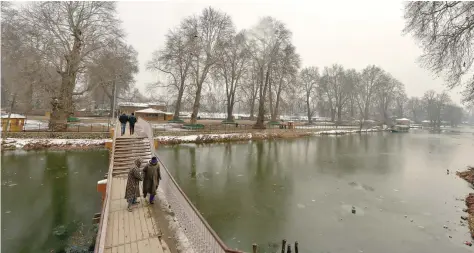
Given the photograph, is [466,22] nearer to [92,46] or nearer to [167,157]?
[167,157]

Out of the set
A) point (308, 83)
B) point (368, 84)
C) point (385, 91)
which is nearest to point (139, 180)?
point (308, 83)

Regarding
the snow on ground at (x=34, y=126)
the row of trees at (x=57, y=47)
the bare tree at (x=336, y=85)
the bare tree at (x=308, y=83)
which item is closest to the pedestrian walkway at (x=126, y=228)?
the row of trees at (x=57, y=47)

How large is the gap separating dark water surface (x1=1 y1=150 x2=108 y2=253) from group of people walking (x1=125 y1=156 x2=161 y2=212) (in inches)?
81.5

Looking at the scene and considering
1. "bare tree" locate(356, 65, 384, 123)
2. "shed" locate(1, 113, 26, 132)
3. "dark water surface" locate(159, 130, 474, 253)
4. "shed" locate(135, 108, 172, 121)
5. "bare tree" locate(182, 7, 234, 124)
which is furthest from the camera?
"bare tree" locate(356, 65, 384, 123)

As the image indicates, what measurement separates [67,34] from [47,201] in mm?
17244

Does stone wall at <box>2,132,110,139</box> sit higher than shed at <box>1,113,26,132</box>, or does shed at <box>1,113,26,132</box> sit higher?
shed at <box>1,113,26,132</box>

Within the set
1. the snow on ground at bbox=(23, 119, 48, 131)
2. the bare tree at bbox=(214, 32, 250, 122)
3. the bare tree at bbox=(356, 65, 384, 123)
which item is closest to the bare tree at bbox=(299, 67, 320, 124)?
the bare tree at bbox=(356, 65, 384, 123)

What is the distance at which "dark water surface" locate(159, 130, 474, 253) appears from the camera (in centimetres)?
732

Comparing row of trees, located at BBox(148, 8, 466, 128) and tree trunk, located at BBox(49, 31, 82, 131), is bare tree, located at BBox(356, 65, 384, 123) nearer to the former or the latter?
row of trees, located at BBox(148, 8, 466, 128)

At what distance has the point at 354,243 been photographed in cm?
709

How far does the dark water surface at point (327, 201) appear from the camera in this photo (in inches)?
288

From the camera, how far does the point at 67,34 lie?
20.5 m

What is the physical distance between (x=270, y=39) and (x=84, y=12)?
21.6 metres

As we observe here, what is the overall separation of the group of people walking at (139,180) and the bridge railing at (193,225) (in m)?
0.47
